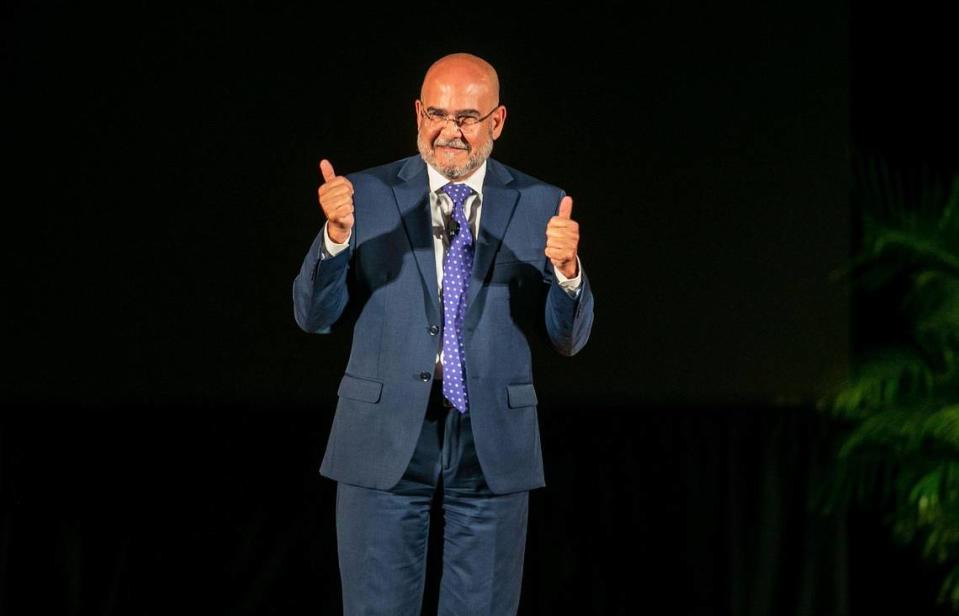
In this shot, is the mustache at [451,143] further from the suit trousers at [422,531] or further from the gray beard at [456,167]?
the suit trousers at [422,531]

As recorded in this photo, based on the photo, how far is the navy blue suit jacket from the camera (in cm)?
248

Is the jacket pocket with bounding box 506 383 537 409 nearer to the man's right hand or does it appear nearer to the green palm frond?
the man's right hand

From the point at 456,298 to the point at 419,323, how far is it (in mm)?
88

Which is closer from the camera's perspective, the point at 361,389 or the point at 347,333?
the point at 361,389

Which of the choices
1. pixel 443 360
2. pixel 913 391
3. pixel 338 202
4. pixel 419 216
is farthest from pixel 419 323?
pixel 913 391

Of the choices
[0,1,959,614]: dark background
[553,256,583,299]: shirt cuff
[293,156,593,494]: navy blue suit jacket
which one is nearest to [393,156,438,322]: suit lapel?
[293,156,593,494]: navy blue suit jacket

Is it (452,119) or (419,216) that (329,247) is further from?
(452,119)

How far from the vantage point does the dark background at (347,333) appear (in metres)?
3.61

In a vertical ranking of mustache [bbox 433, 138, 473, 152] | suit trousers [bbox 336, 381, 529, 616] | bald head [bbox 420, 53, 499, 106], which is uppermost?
bald head [bbox 420, 53, 499, 106]

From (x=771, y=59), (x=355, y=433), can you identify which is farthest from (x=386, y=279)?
(x=771, y=59)

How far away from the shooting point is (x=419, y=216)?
2555 millimetres

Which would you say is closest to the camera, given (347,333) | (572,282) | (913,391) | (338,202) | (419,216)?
(338,202)

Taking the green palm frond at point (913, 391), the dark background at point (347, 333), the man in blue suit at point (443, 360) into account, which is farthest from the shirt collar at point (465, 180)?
the green palm frond at point (913, 391)

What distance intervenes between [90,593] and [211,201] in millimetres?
1110
